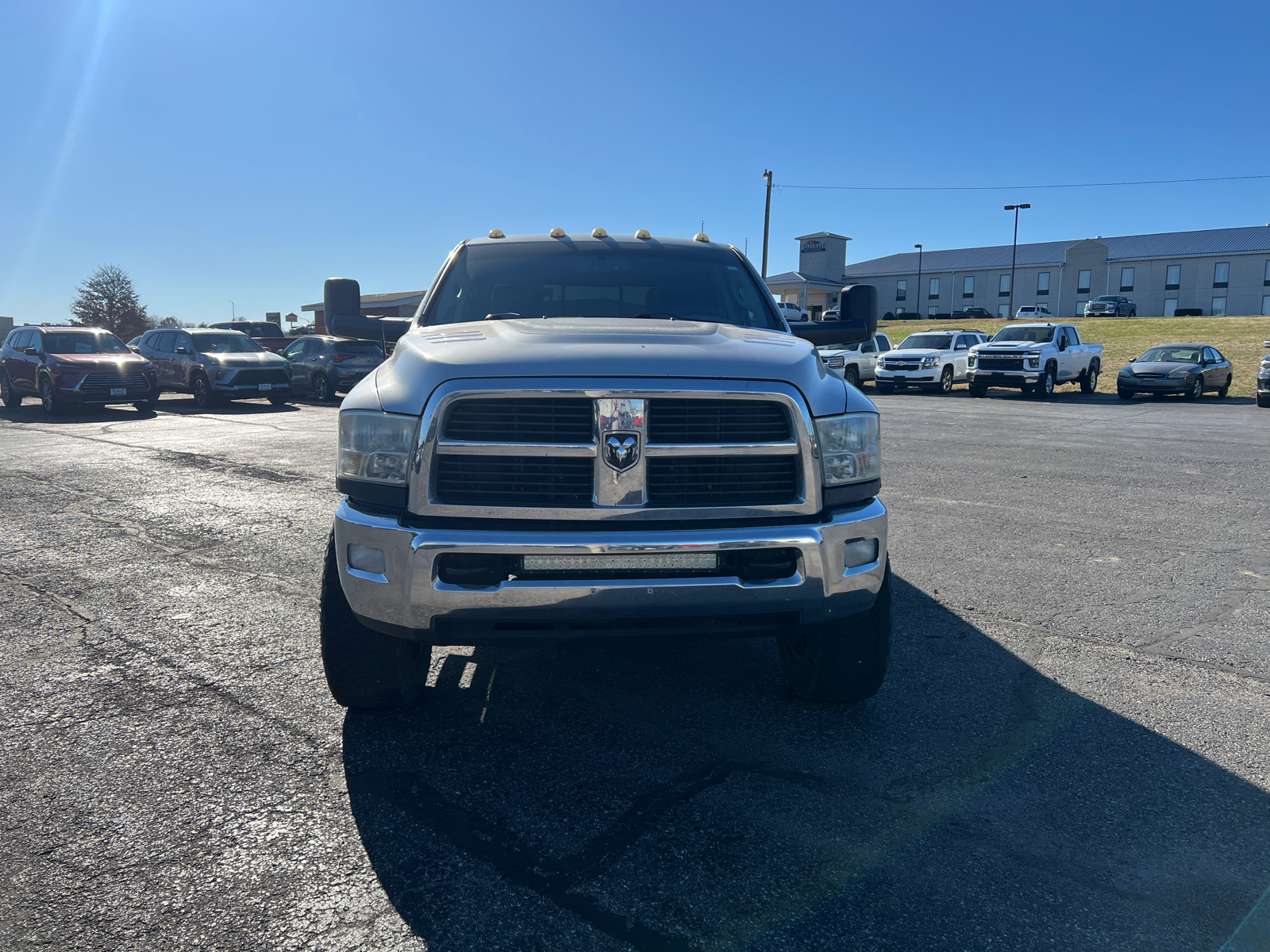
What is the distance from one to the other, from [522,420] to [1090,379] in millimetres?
28163

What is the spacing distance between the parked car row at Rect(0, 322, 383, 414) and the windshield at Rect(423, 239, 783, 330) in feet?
47.3

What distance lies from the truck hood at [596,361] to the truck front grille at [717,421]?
86 mm

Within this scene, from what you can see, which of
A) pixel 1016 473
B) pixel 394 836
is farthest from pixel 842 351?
pixel 394 836

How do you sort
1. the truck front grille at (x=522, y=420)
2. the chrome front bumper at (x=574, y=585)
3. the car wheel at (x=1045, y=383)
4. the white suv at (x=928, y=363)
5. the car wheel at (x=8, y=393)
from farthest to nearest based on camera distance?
the white suv at (x=928, y=363)
the car wheel at (x=1045, y=383)
the car wheel at (x=8, y=393)
the truck front grille at (x=522, y=420)
the chrome front bumper at (x=574, y=585)

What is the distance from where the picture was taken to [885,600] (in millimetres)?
3404

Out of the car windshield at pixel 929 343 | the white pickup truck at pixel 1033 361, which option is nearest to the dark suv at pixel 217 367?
the car windshield at pixel 929 343

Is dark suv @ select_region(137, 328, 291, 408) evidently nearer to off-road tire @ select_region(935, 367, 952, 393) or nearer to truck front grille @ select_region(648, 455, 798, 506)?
off-road tire @ select_region(935, 367, 952, 393)

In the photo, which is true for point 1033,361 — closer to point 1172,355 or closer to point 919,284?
point 1172,355

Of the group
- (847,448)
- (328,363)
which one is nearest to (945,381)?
(328,363)

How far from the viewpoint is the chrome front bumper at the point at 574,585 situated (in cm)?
286

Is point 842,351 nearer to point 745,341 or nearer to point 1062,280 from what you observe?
point 745,341

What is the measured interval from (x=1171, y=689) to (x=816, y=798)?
77.2 inches

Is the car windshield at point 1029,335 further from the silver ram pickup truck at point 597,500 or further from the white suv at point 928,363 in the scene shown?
the silver ram pickup truck at point 597,500

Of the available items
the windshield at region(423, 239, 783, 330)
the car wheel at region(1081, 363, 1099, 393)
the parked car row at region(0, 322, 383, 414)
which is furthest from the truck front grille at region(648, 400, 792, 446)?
the car wheel at region(1081, 363, 1099, 393)
